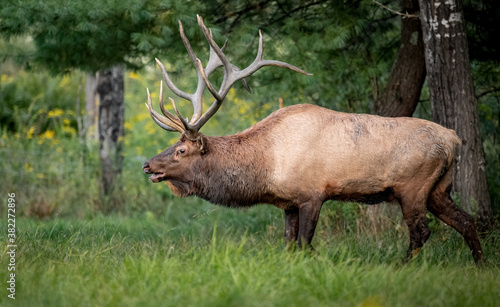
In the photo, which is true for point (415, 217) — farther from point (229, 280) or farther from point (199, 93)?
point (229, 280)

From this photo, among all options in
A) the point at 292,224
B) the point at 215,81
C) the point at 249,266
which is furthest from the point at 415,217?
the point at 215,81

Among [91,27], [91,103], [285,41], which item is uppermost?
[91,27]

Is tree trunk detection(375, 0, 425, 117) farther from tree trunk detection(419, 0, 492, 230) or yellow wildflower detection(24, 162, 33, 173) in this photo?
yellow wildflower detection(24, 162, 33, 173)

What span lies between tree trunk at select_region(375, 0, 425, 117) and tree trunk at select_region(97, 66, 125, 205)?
519 cm

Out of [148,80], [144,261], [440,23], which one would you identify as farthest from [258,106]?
[148,80]

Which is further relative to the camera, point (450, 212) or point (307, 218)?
point (450, 212)

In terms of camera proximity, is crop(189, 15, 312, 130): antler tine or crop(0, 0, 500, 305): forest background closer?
crop(189, 15, 312, 130): antler tine

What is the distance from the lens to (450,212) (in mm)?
6391

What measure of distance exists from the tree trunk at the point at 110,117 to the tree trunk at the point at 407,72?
204 inches

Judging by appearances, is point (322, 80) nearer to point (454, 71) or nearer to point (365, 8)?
point (365, 8)

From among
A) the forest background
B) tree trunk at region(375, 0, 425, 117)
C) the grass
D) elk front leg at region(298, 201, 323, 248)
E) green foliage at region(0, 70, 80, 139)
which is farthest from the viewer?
green foliage at region(0, 70, 80, 139)

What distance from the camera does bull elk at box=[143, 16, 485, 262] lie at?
608 centimetres

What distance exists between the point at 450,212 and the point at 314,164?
56.5 inches

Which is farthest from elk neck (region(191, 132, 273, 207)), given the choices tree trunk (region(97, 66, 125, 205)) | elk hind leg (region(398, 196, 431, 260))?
tree trunk (region(97, 66, 125, 205))
